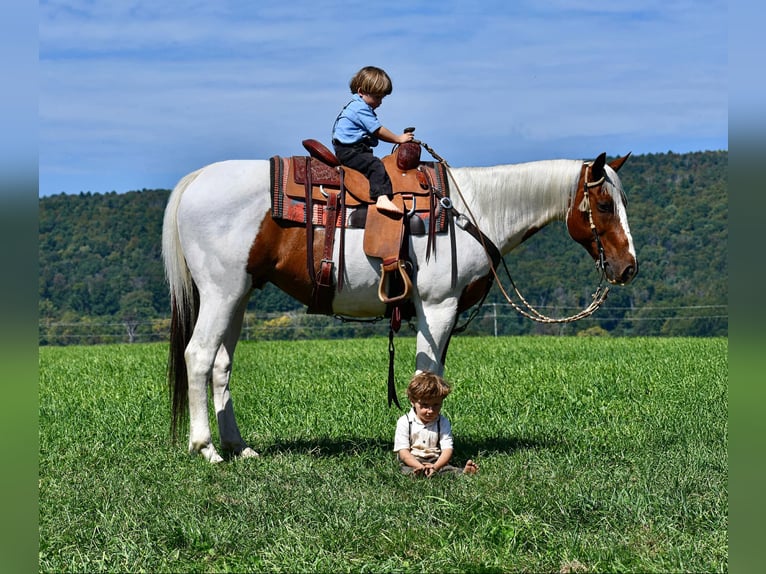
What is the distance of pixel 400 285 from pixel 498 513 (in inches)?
84.0

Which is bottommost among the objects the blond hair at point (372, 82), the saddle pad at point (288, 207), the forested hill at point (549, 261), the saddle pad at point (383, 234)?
the forested hill at point (549, 261)

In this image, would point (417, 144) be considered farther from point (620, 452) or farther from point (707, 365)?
point (707, 365)

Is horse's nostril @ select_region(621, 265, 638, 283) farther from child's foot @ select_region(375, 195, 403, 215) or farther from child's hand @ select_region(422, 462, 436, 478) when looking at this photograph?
child's hand @ select_region(422, 462, 436, 478)

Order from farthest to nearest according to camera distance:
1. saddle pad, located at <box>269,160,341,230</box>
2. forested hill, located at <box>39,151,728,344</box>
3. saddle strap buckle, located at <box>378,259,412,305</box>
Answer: forested hill, located at <box>39,151,728,344</box> → saddle pad, located at <box>269,160,341,230</box> → saddle strap buckle, located at <box>378,259,412,305</box>

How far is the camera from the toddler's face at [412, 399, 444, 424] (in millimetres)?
6109

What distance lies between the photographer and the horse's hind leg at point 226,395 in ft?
23.2

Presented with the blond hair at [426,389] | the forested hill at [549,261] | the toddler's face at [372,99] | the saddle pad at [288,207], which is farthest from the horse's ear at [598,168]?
the forested hill at [549,261]

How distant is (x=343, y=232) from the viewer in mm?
6688

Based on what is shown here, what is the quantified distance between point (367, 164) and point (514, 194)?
1200 millimetres

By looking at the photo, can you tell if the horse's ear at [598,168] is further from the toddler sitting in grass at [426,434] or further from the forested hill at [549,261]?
the forested hill at [549,261]

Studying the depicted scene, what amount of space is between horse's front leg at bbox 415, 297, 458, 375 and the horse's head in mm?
1191

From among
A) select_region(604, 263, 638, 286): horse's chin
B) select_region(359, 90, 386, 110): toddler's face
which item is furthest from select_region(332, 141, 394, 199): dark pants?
select_region(604, 263, 638, 286): horse's chin

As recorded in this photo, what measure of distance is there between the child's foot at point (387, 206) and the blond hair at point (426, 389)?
123cm
